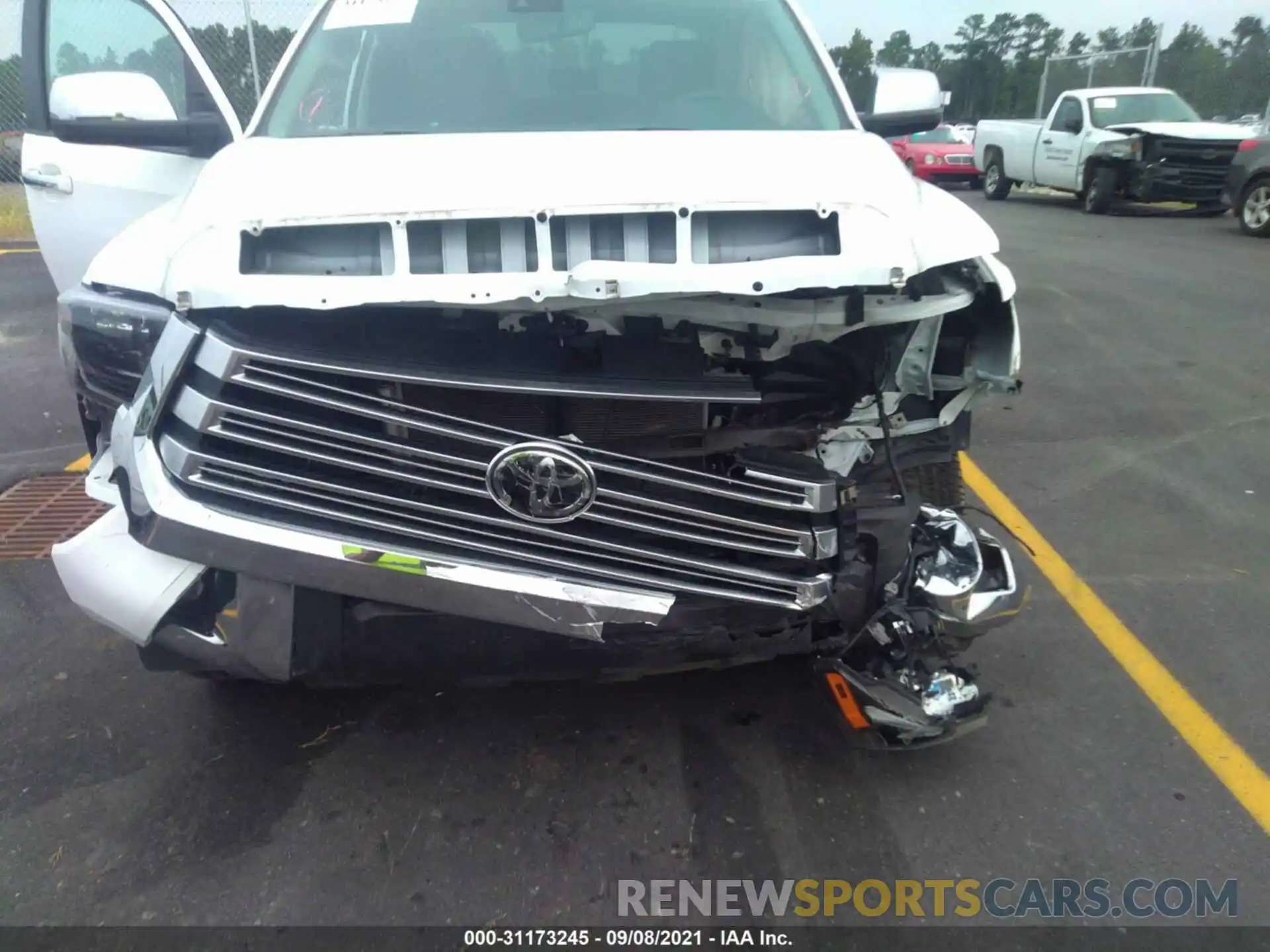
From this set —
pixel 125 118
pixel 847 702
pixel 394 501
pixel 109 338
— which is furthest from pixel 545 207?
pixel 125 118

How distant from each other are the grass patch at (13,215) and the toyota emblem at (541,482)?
41.1 feet

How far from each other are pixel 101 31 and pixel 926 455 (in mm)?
4971

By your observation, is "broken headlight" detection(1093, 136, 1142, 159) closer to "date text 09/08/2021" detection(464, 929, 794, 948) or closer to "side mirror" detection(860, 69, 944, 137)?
"side mirror" detection(860, 69, 944, 137)

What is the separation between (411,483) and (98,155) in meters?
3.13

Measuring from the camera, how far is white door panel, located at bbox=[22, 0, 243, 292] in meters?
3.80

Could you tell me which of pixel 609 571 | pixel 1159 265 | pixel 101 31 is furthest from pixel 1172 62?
pixel 609 571

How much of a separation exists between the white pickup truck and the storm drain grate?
44.9ft

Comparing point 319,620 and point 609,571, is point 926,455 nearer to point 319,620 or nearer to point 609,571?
point 609,571

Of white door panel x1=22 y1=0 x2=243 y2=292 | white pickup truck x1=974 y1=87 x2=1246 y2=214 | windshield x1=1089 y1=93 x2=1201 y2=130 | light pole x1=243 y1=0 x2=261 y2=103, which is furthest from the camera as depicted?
windshield x1=1089 y1=93 x2=1201 y2=130

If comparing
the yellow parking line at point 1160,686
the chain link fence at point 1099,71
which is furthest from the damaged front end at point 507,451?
the chain link fence at point 1099,71

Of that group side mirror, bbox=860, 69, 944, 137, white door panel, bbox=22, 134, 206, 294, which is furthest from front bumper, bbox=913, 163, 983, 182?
white door panel, bbox=22, 134, 206, 294

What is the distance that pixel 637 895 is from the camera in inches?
98.0

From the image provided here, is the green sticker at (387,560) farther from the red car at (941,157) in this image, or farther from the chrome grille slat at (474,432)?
the red car at (941,157)

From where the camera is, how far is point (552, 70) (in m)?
3.50
